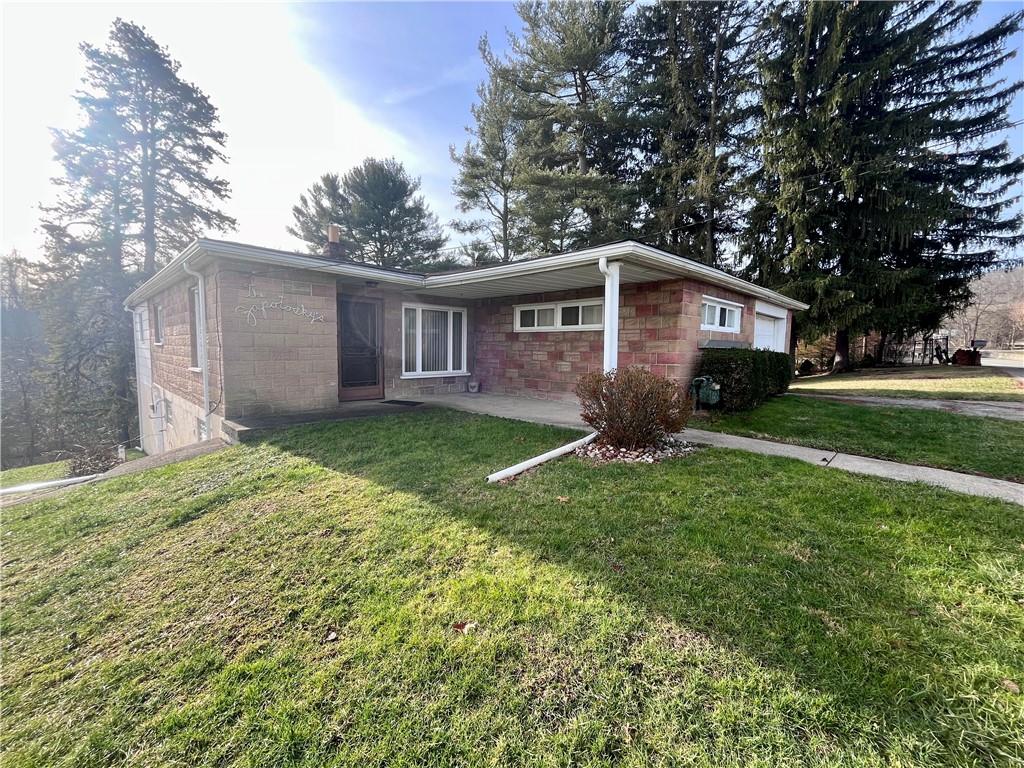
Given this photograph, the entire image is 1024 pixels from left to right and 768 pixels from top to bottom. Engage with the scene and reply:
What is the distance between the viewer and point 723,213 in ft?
54.2

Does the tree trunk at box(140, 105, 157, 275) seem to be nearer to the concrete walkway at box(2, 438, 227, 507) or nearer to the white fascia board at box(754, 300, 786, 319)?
the concrete walkway at box(2, 438, 227, 507)

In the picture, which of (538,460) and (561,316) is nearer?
(538,460)

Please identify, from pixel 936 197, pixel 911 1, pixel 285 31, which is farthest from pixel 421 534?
pixel 911 1

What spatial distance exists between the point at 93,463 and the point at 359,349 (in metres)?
6.70

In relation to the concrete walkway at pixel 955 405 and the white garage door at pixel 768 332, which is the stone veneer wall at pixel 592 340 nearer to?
the white garage door at pixel 768 332

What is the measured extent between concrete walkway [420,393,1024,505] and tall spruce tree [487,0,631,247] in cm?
957

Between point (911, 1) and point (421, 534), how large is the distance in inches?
895

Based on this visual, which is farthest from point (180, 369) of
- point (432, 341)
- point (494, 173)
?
point (494, 173)

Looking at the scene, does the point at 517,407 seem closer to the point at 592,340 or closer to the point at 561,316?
the point at 592,340

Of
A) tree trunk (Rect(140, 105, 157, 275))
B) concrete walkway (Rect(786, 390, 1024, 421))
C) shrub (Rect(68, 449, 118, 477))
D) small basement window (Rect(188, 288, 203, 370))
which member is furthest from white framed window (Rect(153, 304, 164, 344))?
concrete walkway (Rect(786, 390, 1024, 421))

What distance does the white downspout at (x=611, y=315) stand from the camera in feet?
17.2

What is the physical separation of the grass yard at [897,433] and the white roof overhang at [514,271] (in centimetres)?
241

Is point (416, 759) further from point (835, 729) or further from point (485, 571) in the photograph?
point (835, 729)

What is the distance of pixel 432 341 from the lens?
906cm
